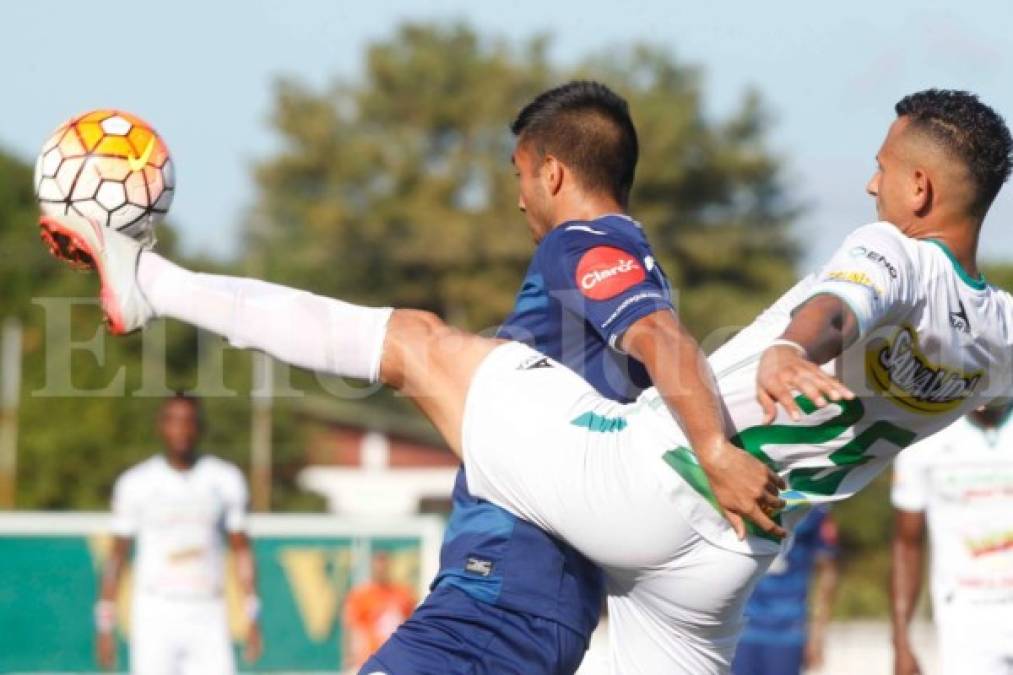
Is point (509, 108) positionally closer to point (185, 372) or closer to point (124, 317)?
point (185, 372)

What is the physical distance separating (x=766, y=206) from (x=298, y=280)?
15.8 m

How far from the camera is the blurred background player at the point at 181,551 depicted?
11664 millimetres

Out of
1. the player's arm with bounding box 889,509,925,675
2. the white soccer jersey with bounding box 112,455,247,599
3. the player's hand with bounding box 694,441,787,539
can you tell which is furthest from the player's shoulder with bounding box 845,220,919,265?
the white soccer jersey with bounding box 112,455,247,599

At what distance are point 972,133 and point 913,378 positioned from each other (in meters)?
0.74

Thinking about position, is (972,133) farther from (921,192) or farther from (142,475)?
(142,475)

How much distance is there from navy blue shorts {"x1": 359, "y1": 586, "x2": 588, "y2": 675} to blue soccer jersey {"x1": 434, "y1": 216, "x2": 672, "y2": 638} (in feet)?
0.12

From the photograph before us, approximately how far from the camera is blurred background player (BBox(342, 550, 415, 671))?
48.5 feet

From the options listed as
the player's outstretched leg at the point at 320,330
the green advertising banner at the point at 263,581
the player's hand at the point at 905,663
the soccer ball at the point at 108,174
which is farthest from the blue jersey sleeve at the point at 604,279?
the green advertising banner at the point at 263,581

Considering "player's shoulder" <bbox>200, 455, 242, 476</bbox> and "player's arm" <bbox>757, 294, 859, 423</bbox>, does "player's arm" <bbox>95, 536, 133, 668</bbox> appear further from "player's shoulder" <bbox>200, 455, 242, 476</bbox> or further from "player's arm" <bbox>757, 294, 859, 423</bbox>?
"player's arm" <bbox>757, 294, 859, 423</bbox>

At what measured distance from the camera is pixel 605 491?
4805mm

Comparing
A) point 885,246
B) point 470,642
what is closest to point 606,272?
point 885,246

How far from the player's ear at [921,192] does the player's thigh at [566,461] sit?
1.02 m

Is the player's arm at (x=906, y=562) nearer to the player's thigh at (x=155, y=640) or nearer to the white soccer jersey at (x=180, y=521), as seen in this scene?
the white soccer jersey at (x=180, y=521)

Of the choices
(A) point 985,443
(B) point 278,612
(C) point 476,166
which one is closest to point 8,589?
(B) point 278,612
